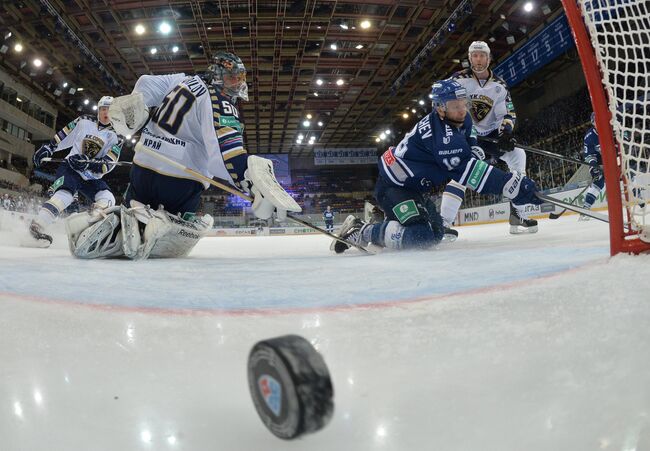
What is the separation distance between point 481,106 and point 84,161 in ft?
13.6

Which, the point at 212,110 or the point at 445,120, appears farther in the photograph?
the point at 445,120

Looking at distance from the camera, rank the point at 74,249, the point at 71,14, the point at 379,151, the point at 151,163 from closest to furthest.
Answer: the point at 74,249
the point at 151,163
the point at 71,14
the point at 379,151

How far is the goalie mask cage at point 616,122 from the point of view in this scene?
127 cm

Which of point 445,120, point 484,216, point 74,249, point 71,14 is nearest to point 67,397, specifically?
point 74,249

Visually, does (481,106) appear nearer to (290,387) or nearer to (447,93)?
(447,93)

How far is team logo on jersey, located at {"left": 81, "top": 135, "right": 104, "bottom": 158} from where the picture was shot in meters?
4.68

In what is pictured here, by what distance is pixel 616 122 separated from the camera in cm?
129

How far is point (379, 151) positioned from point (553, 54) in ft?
46.2

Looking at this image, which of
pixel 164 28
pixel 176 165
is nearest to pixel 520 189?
pixel 176 165

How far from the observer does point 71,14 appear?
10.6 meters

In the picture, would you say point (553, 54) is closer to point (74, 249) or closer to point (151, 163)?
point (151, 163)

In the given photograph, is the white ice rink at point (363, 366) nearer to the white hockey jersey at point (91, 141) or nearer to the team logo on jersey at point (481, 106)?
the team logo on jersey at point (481, 106)

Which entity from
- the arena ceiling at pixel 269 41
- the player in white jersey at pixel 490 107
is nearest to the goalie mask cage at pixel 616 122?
the player in white jersey at pixel 490 107

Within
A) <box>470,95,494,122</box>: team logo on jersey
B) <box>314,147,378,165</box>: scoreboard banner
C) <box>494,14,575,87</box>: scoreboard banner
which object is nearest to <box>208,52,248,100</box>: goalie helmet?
<box>470,95,494,122</box>: team logo on jersey
